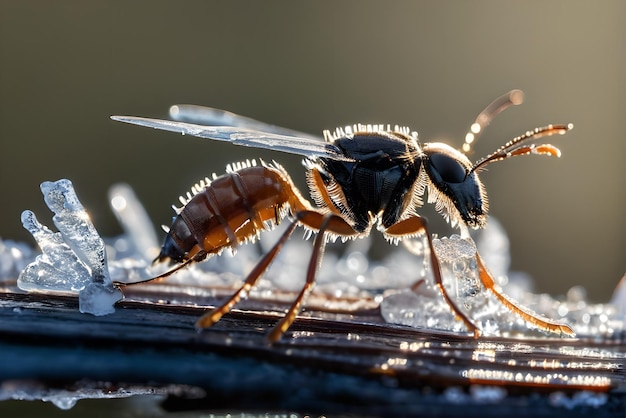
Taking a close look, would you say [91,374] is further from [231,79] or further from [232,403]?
[231,79]

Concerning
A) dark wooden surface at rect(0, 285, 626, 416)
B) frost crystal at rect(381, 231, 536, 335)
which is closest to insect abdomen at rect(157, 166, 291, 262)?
frost crystal at rect(381, 231, 536, 335)

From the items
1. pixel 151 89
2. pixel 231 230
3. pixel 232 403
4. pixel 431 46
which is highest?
pixel 431 46

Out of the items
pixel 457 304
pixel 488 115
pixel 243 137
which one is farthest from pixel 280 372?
pixel 488 115

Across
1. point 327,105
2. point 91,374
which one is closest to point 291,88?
point 327,105

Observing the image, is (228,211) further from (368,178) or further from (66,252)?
(66,252)

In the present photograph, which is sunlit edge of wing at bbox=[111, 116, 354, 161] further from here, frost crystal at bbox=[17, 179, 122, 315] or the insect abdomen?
frost crystal at bbox=[17, 179, 122, 315]

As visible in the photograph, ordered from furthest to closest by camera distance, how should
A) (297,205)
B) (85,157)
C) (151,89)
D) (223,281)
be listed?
(151,89) < (85,157) < (297,205) < (223,281)
